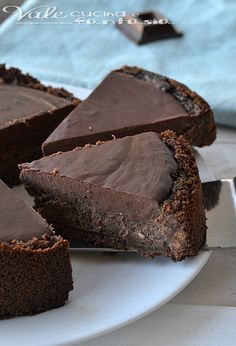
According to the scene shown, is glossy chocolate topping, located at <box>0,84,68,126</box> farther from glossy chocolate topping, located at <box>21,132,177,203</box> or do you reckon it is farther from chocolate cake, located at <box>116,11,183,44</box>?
chocolate cake, located at <box>116,11,183,44</box>

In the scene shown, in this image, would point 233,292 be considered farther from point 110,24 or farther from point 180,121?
point 110,24

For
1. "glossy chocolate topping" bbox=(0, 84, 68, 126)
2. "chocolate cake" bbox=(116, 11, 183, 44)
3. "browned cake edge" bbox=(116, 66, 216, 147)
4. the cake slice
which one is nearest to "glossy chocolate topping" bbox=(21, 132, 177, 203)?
the cake slice

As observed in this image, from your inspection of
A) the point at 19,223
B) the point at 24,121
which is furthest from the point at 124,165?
the point at 24,121

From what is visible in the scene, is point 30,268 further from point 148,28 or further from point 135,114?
point 148,28

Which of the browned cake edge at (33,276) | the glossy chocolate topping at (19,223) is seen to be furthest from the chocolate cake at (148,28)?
the browned cake edge at (33,276)

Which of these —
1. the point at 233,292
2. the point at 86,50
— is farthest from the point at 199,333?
the point at 86,50
